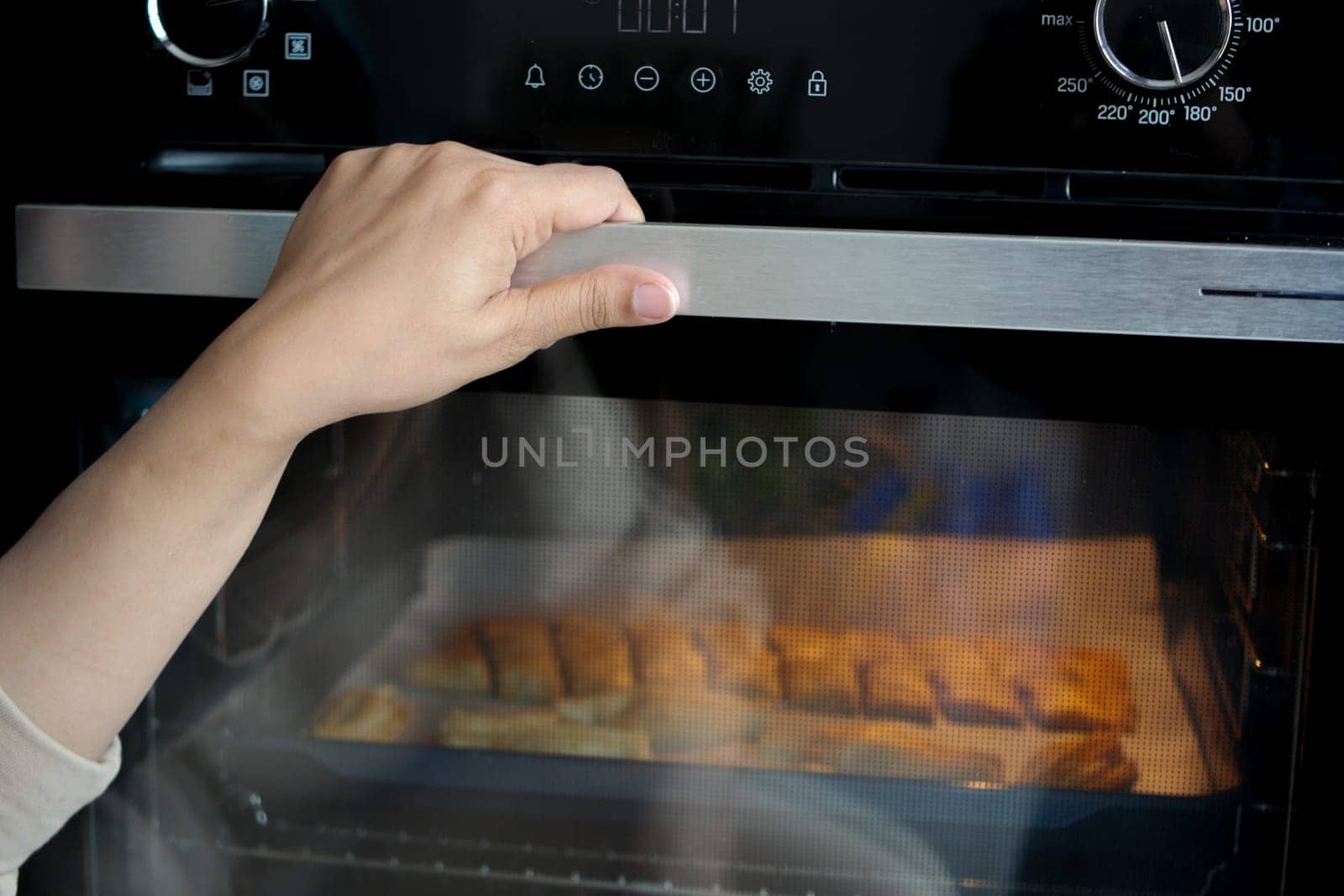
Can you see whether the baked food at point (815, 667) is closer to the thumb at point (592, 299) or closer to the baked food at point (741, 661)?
the baked food at point (741, 661)

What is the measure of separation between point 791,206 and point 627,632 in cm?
25

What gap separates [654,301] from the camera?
53 cm

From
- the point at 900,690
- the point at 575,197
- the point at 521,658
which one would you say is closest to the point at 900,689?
the point at 900,690

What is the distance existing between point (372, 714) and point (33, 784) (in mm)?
174

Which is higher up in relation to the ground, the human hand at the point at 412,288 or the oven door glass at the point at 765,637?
the human hand at the point at 412,288

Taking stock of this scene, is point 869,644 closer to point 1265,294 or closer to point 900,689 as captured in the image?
point 900,689

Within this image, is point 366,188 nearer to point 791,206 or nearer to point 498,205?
point 498,205

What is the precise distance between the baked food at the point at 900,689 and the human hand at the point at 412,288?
24 cm

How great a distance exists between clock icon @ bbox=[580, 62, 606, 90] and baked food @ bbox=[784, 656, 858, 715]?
311 millimetres

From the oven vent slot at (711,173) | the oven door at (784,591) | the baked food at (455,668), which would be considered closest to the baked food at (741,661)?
the oven door at (784,591)

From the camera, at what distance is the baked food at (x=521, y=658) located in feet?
2.21

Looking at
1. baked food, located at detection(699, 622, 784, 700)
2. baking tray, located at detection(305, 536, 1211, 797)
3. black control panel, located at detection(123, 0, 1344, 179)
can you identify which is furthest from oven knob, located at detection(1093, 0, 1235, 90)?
baked food, located at detection(699, 622, 784, 700)

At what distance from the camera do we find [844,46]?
537 millimetres

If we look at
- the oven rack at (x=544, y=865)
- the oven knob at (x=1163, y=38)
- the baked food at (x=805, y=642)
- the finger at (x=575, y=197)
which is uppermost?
the oven knob at (x=1163, y=38)
